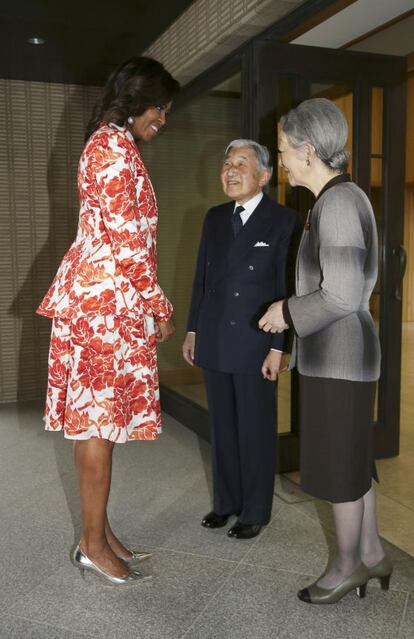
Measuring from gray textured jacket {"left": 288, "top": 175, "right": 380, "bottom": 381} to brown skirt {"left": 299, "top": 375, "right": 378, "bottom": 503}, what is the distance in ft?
0.14

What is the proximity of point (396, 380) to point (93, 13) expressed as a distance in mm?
2619

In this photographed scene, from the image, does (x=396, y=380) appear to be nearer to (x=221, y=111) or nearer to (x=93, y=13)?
(x=221, y=111)

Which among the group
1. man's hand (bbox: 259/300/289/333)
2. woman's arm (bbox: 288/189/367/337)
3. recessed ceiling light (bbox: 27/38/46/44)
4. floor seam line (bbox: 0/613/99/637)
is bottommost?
floor seam line (bbox: 0/613/99/637)

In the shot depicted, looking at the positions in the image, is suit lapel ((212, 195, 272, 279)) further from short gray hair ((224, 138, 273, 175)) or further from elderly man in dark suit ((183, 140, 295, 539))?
short gray hair ((224, 138, 273, 175))

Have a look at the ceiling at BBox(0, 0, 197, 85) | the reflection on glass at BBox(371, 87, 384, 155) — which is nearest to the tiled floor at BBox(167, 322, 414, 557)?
the reflection on glass at BBox(371, 87, 384, 155)

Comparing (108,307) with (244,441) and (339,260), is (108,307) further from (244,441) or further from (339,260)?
(244,441)

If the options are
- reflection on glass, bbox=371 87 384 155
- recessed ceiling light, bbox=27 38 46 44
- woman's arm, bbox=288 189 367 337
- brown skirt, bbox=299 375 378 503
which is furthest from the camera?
recessed ceiling light, bbox=27 38 46 44

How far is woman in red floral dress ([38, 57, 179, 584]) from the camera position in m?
1.96

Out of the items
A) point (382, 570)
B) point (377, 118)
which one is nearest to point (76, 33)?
point (377, 118)

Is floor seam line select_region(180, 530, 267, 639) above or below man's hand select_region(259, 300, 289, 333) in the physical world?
below

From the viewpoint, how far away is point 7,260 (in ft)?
16.3

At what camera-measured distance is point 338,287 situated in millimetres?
1742

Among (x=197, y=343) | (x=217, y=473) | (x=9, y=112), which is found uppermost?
(x=9, y=112)

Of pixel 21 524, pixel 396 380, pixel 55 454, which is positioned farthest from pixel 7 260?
Result: pixel 396 380
